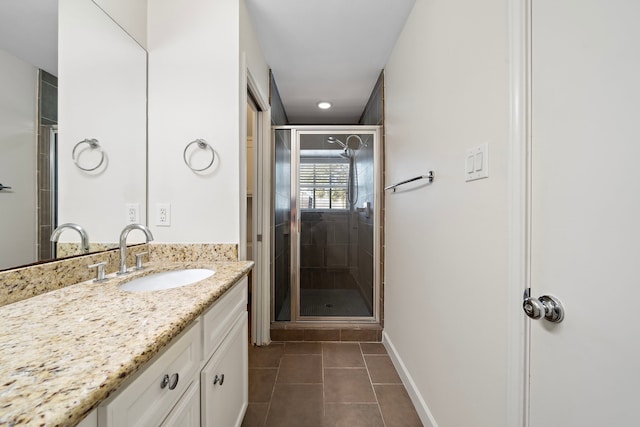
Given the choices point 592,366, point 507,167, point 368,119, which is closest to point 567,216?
point 507,167

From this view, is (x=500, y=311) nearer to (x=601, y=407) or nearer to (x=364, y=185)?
(x=601, y=407)

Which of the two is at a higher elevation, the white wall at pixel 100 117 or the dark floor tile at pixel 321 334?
the white wall at pixel 100 117

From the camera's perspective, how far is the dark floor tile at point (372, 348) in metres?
2.11

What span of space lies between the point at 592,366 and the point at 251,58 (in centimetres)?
212

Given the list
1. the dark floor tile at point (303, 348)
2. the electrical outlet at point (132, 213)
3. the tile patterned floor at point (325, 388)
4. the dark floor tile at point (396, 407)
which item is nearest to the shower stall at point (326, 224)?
the dark floor tile at point (303, 348)

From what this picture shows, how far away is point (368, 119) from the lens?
2.93 metres

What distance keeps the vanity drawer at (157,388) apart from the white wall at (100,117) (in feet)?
2.50

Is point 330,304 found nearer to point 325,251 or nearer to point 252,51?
point 325,251

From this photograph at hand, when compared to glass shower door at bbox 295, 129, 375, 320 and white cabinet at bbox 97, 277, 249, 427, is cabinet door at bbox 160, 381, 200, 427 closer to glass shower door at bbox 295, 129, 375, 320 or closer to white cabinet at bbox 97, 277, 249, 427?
white cabinet at bbox 97, 277, 249, 427

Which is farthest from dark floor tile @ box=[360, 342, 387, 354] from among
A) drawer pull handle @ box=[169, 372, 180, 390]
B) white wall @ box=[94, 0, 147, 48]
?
white wall @ box=[94, 0, 147, 48]

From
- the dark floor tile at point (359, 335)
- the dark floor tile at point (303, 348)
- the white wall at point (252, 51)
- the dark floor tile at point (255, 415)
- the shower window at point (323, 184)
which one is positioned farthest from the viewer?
the shower window at point (323, 184)

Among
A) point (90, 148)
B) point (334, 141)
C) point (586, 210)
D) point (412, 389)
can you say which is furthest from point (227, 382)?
A: point (334, 141)

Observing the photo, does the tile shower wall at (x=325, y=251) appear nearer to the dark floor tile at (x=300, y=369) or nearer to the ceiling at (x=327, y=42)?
the dark floor tile at (x=300, y=369)

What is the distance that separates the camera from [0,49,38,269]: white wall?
784 mm
